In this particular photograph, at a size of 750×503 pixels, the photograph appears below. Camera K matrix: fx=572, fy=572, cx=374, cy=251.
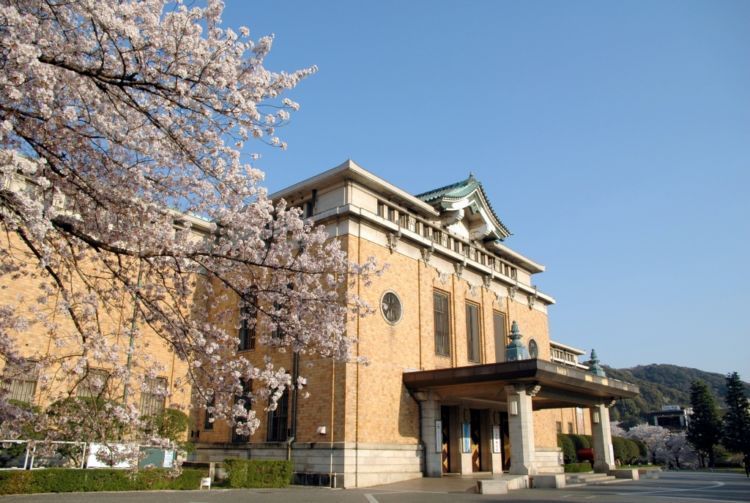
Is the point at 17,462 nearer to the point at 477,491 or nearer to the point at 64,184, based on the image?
the point at 64,184

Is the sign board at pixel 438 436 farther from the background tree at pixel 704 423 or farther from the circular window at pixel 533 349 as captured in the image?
the background tree at pixel 704 423

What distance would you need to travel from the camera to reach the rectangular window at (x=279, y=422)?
23066 mm

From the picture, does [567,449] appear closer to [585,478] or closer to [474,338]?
[474,338]

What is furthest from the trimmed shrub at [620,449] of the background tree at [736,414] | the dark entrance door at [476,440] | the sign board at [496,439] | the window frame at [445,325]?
the window frame at [445,325]

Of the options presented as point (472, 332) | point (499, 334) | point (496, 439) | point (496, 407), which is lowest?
point (496, 439)

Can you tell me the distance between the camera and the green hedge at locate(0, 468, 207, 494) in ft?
48.9

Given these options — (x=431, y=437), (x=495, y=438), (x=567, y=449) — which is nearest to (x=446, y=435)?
(x=431, y=437)

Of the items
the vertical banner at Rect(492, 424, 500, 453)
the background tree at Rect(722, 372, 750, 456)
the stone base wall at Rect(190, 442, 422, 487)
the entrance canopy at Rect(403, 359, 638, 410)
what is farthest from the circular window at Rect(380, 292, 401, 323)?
the background tree at Rect(722, 372, 750, 456)

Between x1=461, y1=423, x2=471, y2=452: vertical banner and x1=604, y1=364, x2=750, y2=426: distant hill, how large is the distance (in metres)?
45.3

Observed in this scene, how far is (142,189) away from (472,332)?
22828mm

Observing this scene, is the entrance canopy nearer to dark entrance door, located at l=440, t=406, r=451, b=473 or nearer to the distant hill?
dark entrance door, located at l=440, t=406, r=451, b=473

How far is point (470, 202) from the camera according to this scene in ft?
97.6

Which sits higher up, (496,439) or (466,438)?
(466,438)

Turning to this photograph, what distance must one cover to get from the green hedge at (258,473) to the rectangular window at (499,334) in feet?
47.6
